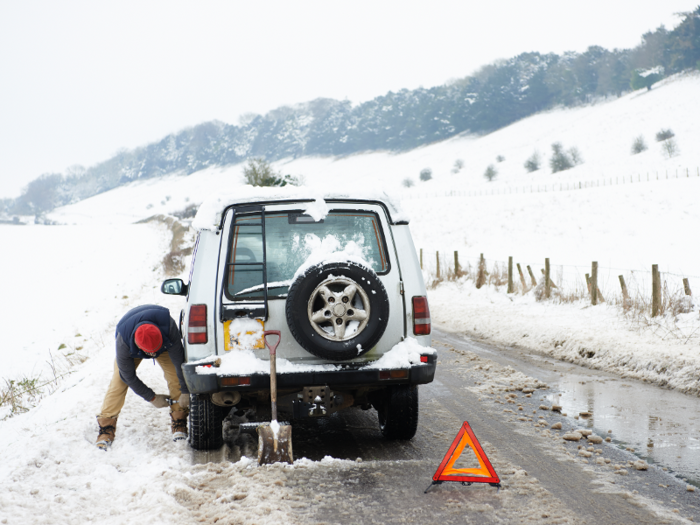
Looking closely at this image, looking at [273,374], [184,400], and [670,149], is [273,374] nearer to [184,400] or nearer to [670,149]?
[184,400]

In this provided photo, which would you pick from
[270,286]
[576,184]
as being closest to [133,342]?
[270,286]

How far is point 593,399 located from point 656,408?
633 millimetres

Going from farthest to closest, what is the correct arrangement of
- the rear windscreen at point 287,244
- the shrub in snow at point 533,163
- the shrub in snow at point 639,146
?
the shrub in snow at point 533,163, the shrub in snow at point 639,146, the rear windscreen at point 287,244

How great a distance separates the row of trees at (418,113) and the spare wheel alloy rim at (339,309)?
106213mm

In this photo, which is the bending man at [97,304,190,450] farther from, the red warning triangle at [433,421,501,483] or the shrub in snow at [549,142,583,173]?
the shrub in snow at [549,142,583,173]

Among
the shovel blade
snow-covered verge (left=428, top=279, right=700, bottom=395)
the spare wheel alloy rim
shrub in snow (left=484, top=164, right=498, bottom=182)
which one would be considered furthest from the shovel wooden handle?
shrub in snow (left=484, top=164, right=498, bottom=182)

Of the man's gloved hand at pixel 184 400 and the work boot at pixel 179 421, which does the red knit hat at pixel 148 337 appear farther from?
the work boot at pixel 179 421

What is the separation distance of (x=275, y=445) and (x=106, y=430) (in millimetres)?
1659

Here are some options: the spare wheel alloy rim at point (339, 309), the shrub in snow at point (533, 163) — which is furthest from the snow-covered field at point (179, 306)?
the shrub in snow at point (533, 163)

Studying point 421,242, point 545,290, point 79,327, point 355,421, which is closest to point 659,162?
point 421,242

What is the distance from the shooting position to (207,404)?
4527 mm

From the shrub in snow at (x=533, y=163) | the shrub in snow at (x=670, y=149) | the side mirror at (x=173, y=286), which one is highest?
the shrub in snow at (x=533, y=163)

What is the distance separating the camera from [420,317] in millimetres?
4484

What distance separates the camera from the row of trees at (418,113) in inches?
4097
